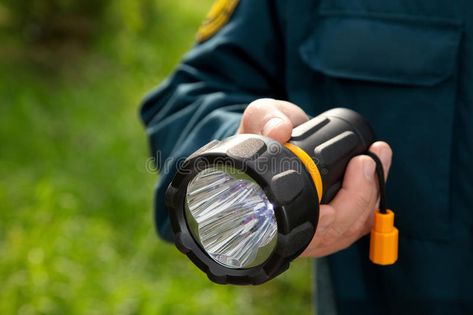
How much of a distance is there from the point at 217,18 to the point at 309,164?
1.78 feet

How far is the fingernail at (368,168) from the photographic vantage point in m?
0.88

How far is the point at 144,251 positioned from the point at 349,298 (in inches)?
69.3

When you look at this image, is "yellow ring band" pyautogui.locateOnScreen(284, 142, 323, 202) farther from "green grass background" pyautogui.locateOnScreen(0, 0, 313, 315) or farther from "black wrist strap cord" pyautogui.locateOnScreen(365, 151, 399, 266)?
"green grass background" pyautogui.locateOnScreen(0, 0, 313, 315)

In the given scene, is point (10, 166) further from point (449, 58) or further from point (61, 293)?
point (449, 58)

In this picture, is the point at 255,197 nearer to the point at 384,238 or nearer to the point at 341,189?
the point at 341,189

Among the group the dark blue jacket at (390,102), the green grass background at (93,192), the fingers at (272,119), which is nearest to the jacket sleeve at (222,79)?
the dark blue jacket at (390,102)

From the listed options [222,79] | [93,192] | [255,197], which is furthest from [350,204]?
[93,192]

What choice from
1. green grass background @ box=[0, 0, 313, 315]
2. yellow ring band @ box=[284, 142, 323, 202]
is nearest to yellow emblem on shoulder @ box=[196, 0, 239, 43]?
yellow ring band @ box=[284, 142, 323, 202]

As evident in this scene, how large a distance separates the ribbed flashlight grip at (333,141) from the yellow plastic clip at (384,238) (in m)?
0.10

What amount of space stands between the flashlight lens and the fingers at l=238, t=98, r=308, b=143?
74 millimetres

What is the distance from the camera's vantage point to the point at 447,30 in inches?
41.8

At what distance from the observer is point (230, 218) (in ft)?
2.75

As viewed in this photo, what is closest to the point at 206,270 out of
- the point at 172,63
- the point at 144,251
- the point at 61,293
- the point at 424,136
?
the point at 424,136

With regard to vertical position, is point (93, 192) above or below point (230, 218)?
below
